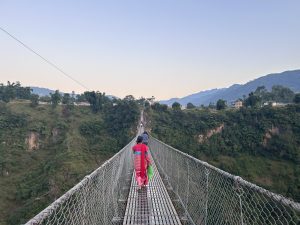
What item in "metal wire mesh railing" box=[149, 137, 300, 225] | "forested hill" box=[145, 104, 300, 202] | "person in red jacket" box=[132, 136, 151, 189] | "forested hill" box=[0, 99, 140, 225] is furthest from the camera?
"forested hill" box=[145, 104, 300, 202]

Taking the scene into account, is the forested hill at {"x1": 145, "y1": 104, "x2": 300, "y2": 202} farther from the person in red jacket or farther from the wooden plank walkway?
the person in red jacket

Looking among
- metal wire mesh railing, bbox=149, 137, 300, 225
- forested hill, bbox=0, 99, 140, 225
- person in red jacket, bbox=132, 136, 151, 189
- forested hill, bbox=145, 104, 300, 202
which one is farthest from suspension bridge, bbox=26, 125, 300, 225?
forested hill, bbox=145, 104, 300, 202

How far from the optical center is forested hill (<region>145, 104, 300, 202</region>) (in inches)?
1672

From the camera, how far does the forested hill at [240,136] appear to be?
139 ft

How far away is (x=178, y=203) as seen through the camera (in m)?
5.19

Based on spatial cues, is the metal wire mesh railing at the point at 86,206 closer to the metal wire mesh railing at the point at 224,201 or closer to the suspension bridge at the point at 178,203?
the suspension bridge at the point at 178,203

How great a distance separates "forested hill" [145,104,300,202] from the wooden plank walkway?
35.8 metres

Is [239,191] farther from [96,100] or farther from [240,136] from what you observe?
[96,100]

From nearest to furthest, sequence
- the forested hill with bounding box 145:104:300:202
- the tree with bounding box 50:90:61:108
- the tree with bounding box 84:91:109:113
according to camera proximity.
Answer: the forested hill with bounding box 145:104:300:202 → the tree with bounding box 50:90:61:108 → the tree with bounding box 84:91:109:113

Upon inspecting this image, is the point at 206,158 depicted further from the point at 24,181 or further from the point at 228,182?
the point at 228,182

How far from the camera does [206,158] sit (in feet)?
143

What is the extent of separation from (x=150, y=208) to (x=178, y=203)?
2.11 ft

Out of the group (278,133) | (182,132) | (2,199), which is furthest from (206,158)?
(2,199)

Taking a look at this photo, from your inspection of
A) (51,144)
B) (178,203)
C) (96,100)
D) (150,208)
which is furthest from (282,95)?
(150,208)
